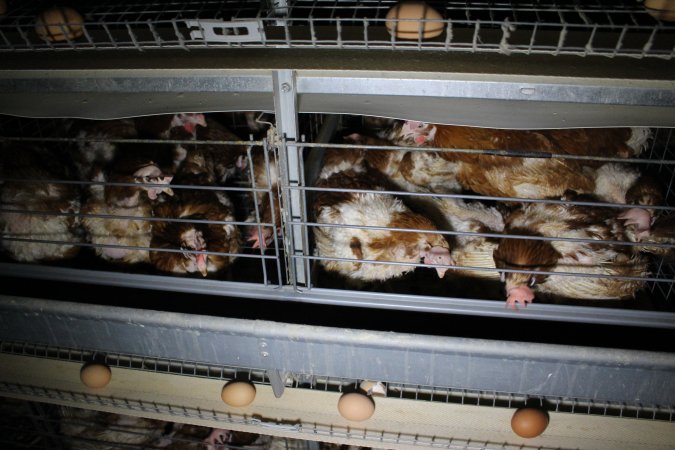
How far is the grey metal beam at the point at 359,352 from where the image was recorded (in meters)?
0.97

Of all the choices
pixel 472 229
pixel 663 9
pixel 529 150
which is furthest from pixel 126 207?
pixel 663 9

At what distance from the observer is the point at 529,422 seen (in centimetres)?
115

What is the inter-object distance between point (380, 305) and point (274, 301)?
26cm

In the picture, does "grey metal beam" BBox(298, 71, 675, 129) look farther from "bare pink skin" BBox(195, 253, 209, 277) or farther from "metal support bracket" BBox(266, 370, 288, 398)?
"metal support bracket" BBox(266, 370, 288, 398)

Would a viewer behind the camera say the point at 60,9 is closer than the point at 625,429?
Yes

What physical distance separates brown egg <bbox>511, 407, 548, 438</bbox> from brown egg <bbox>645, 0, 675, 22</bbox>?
34.7 inches

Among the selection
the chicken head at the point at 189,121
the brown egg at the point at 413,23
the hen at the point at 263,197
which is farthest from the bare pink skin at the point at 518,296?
the chicken head at the point at 189,121

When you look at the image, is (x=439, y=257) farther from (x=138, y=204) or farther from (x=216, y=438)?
(x=216, y=438)

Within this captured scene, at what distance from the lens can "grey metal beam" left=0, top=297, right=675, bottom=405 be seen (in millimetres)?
965

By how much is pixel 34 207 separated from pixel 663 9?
1696mm

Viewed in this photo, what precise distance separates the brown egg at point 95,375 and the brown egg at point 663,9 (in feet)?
4.99

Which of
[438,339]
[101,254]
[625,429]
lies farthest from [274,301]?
[625,429]

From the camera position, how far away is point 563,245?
126cm

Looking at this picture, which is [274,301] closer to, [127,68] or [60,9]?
[127,68]
